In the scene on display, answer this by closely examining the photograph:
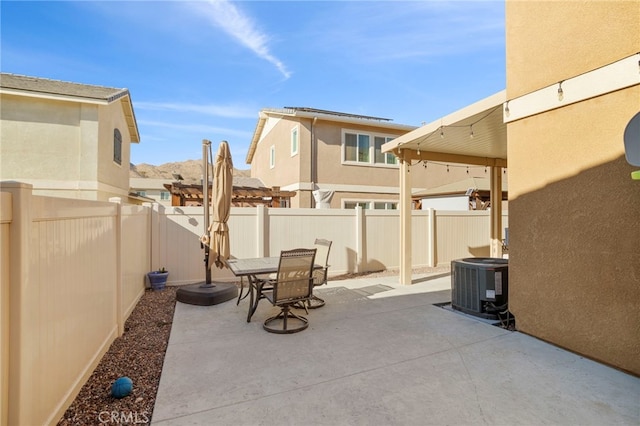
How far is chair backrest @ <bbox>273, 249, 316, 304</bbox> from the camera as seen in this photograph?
4652mm

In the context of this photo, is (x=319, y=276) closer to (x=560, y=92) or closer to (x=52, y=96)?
(x=560, y=92)

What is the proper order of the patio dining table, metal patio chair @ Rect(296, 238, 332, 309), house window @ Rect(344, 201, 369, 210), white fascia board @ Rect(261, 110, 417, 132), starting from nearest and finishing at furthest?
the patio dining table → metal patio chair @ Rect(296, 238, 332, 309) → white fascia board @ Rect(261, 110, 417, 132) → house window @ Rect(344, 201, 369, 210)

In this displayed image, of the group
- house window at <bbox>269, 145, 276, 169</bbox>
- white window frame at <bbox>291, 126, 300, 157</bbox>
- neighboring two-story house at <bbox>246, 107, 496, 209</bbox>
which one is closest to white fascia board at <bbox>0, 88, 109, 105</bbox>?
neighboring two-story house at <bbox>246, 107, 496, 209</bbox>

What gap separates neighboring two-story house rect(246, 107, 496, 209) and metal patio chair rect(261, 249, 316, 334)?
721 cm

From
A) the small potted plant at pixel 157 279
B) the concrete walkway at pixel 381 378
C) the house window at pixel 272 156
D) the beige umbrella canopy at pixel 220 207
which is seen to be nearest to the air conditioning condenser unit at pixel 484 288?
the concrete walkway at pixel 381 378

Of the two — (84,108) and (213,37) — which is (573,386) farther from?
(84,108)

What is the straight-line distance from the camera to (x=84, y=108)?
32.6 ft

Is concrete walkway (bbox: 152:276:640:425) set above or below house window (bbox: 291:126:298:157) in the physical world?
below

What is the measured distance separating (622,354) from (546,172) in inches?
90.7

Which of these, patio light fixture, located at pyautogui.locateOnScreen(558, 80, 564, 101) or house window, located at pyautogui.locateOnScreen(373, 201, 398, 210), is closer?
patio light fixture, located at pyautogui.locateOnScreen(558, 80, 564, 101)

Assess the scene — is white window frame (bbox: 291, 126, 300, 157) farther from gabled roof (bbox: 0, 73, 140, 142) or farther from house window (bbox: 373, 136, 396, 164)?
gabled roof (bbox: 0, 73, 140, 142)

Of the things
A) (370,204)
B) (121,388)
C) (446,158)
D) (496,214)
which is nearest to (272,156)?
(370,204)

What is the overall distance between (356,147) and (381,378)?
11.3 meters

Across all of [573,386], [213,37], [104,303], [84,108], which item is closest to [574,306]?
[573,386]
